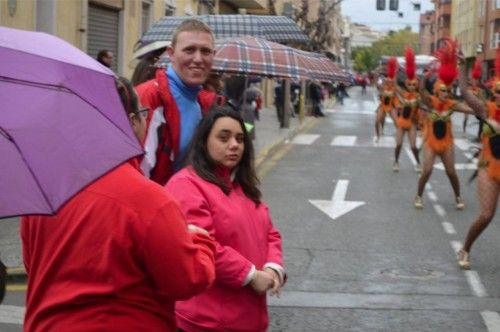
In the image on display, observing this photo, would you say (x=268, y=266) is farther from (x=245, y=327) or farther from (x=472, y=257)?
(x=472, y=257)

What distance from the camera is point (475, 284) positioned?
7.61 m

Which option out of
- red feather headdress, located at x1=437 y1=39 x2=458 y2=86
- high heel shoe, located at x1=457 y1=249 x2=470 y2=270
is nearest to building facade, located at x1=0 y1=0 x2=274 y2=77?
red feather headdress, located at x1=437 y1=39 x2=458 y2=86

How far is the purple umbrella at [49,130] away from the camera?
2.04 m

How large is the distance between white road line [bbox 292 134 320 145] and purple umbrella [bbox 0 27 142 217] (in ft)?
70.7

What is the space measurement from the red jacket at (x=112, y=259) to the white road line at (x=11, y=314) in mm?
3845

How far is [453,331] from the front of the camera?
244 inches

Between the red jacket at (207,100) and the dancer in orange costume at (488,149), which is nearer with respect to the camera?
the red jacket at (207,100)

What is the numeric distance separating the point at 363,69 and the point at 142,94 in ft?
546

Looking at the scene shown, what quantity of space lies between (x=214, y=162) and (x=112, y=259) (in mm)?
1158

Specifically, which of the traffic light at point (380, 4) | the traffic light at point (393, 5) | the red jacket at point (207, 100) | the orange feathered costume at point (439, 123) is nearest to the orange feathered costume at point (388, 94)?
the orange feathered costume at point (439, 123)

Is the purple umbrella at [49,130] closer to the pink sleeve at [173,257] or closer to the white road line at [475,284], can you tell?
the pink sleeve at [173,257]

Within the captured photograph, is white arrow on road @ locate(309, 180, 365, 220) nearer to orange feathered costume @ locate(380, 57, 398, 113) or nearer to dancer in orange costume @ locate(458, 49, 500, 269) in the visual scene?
dancer in orange costume @ locate(458, 49, 500, 269)

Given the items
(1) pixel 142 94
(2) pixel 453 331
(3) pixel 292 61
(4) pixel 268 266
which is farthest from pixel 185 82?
(2) pixel 453 331

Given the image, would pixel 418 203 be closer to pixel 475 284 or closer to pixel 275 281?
pixel 475 284
